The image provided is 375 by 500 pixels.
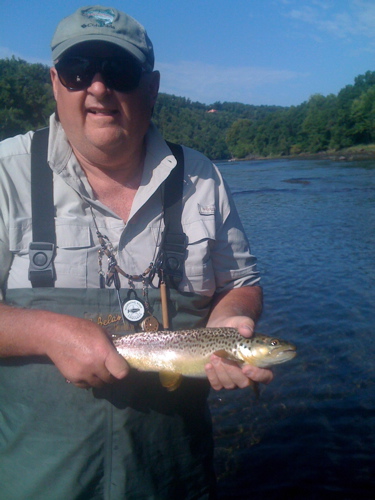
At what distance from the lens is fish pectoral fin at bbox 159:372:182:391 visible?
8.39 ft

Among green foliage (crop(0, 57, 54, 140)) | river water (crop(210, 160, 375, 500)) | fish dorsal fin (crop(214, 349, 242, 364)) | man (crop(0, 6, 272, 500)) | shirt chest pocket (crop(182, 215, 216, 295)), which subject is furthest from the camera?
green foliage (crop(0, 57, 54, 140))

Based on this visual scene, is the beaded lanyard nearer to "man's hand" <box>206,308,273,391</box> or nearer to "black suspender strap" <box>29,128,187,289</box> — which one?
Result: "black suspender strap" <box>29,128,187,289</box>

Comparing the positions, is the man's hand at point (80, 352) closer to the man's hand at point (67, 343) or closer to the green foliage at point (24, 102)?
the man's hand at point (67, 343)

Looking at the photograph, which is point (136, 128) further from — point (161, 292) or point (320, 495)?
point (320, 495)

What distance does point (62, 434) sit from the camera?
237 centimetres

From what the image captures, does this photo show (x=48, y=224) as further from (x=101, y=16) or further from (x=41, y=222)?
(x=101, y=16)

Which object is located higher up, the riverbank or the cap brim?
the cap brim

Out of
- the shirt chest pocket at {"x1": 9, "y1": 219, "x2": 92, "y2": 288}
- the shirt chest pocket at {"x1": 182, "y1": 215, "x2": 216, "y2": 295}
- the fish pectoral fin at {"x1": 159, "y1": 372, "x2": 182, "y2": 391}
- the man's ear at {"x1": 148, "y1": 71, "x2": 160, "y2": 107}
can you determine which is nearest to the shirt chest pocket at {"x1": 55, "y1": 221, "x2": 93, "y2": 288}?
the shirt chest pocket at {"x1": 9, "y1": 219, "x2": 92, "y2": 288}

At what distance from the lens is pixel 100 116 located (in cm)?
252

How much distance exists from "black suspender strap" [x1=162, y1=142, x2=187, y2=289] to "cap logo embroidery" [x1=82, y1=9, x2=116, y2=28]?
862 mm

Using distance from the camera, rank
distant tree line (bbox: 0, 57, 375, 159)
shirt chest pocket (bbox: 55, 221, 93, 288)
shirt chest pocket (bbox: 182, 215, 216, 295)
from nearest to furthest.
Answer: shirt chest pocket (bbox: 55, 221, 93, 288) → shirt chest pocket (bbox: 182, 215, 216, 295) → distant tree line (bbox: 0, 57, 375, 159)

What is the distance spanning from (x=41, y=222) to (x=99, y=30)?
1.06 m

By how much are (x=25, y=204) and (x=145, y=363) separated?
3.53 ft

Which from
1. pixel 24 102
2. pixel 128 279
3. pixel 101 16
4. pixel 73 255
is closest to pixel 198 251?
pixel 128 279
